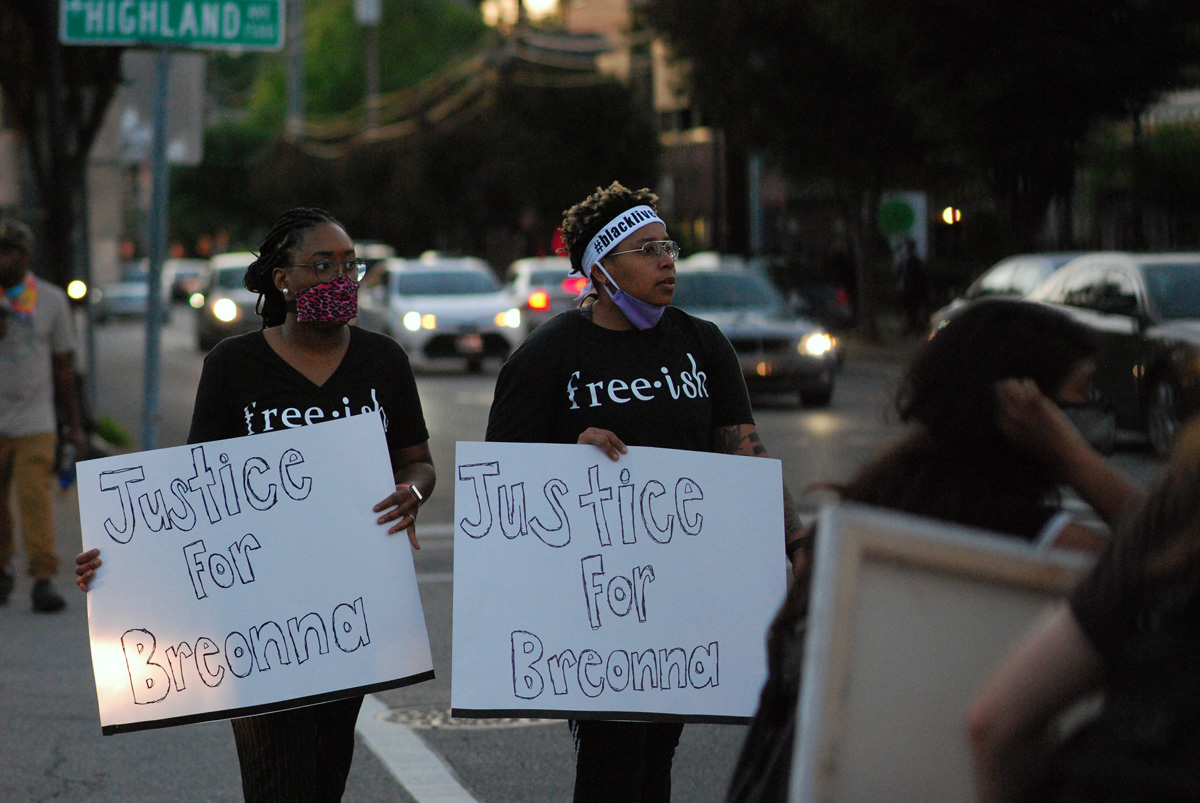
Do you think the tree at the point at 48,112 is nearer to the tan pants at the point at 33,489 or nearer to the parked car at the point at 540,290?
the tan pants at the point at 33,489

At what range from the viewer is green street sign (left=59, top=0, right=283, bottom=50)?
10.4 m

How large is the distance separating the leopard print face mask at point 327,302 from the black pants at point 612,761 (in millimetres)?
1071

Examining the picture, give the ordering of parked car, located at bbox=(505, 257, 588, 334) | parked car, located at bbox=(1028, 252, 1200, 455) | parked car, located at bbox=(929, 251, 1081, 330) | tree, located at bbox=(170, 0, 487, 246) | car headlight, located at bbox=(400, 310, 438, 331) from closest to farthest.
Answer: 1. parked car, located at bbox=(1028, 252, 1200, 455)
2. parked car, located at bbox=(929, 251, 1081, 330)
3. car headlight, located at bbox=(400, 310, 438, 331)
4. parked car, located at bbox=(505, 257, 588, 334)
5. tree, located at bbox=(170, 0, 487, 246)

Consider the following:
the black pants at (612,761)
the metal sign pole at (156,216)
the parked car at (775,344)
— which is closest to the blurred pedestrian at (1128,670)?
the black pants at (612,761)

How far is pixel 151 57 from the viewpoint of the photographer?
53.6 ft

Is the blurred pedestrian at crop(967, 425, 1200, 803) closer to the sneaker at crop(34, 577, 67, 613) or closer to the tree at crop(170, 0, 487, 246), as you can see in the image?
the sneaker at crop(34, 577, 67, 613)

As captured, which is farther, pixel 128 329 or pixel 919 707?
pixel 128 329

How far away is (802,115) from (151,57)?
16.6m

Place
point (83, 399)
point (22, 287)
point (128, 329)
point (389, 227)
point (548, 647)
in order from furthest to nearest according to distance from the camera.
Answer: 1. point (389, 227)
2. point (128, 329)
3. point (83, 399)
4. point (22, 287)
5. point (548, 647)

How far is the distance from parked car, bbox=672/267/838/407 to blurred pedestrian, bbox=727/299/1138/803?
16.1 m

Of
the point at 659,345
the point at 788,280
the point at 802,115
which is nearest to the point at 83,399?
the point at 659,345

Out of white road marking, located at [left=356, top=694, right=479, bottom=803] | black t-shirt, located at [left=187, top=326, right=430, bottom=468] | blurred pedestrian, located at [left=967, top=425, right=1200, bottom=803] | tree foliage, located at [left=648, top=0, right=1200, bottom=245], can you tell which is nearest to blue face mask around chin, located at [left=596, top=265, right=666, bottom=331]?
black t-shirt, located at [left=187, top=326, right=430, bottom=468]

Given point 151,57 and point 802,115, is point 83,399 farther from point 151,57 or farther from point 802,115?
point 802,115

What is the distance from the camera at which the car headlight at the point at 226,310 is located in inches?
1174
